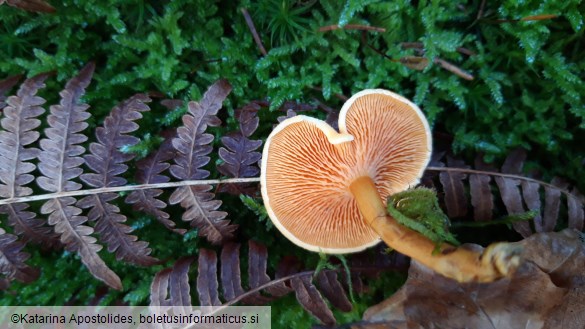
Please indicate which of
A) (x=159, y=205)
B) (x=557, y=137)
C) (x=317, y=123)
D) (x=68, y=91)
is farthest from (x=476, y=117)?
(x=68, y=91)

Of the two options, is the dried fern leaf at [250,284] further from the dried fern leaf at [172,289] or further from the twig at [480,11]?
the twig at [480,11]

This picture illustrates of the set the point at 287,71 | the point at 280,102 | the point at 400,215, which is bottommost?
the point at 400,215

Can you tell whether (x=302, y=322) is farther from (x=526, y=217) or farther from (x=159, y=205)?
(x=526, y=217)

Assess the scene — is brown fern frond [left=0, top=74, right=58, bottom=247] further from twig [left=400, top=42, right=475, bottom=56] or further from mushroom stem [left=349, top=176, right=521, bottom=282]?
twig [left=400, top=42, right=475, bottom=56]

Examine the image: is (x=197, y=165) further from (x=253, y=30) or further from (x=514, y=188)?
(x=514, y=188)

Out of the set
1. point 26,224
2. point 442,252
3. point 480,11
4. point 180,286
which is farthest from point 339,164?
point 26,224

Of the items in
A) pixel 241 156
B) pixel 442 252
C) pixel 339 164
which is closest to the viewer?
pixel 442 252

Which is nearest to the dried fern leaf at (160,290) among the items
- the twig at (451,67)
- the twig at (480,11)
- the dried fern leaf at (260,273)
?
the dried fern leaf at (260,273)
